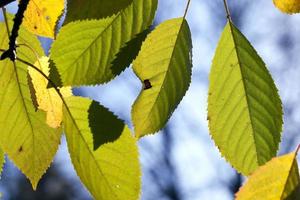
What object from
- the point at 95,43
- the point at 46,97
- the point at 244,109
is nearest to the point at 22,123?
the point at 46,97

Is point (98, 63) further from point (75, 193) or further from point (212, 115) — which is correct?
point (75, 193)

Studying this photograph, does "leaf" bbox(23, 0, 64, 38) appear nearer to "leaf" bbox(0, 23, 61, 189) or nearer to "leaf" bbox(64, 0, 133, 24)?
"leaf" bbox(0, 23, 61, 189)

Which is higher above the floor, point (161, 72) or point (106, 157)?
point (161, 72)

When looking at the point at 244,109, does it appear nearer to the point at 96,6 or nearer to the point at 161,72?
the point at 161,72

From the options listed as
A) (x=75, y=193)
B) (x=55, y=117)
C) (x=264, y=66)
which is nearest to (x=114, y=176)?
(x=55, y=117)

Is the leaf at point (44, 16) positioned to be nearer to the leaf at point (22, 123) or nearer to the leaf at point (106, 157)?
the leaf at point (22, 123)

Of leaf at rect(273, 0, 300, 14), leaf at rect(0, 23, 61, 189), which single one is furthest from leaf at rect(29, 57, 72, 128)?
leaf at rect(273, 0, 300, 14)
